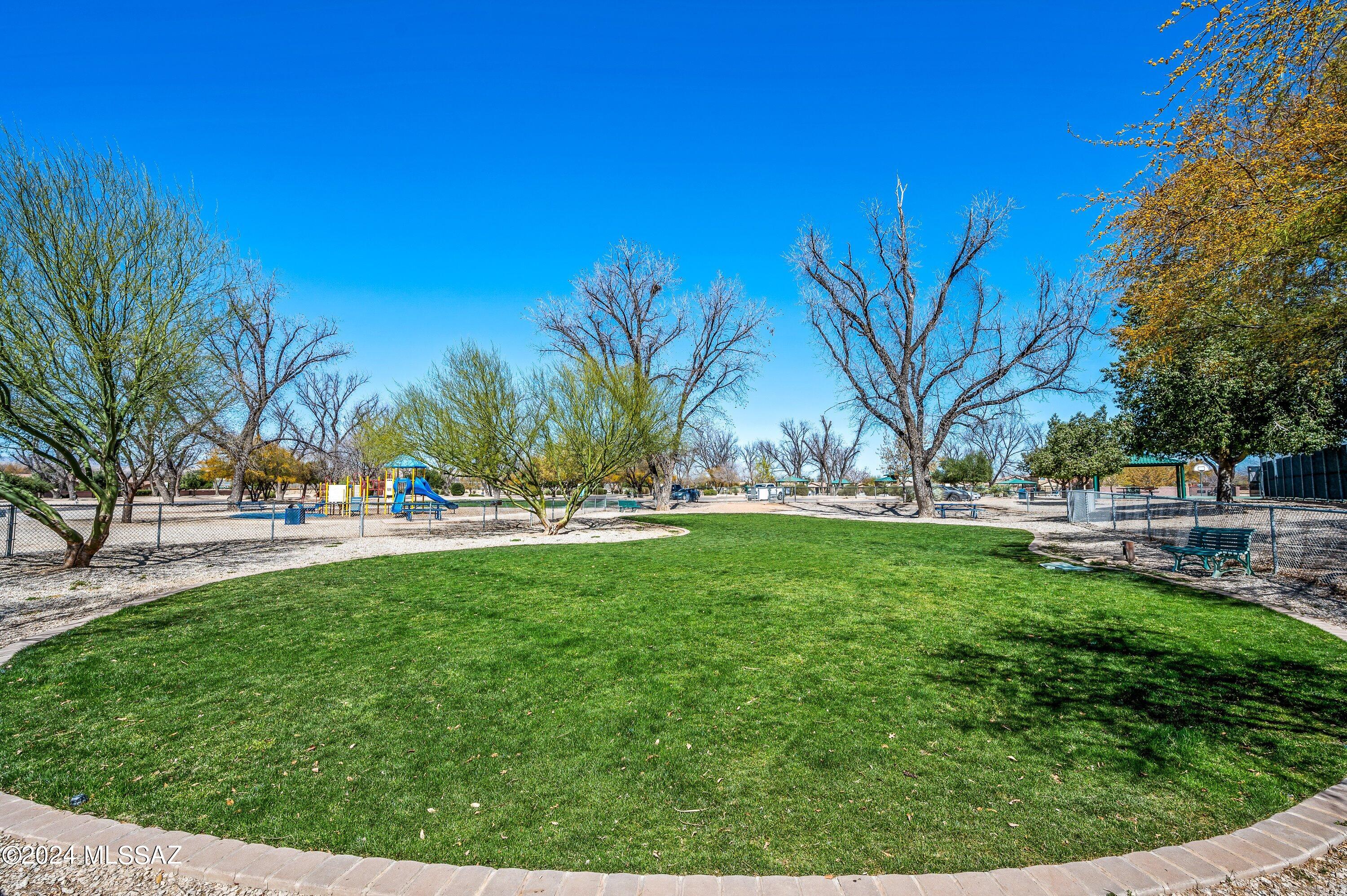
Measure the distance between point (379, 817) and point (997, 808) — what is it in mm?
3035

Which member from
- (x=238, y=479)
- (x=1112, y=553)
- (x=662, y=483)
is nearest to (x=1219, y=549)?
(x=1112, y=553)

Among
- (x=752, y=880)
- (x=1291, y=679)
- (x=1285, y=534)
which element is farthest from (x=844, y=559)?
(x=752, y=880)

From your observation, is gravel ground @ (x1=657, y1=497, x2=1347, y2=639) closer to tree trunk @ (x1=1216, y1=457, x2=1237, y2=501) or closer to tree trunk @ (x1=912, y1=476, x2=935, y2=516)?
tree trunk @ (x1=912, y1=476, x2=935, y2=516)

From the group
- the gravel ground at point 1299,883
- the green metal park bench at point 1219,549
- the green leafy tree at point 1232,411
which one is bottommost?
the gravel ground at point 1299,883

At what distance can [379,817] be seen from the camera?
3.01 m

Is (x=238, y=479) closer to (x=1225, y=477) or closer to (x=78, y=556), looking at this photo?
(x=78, y=556)

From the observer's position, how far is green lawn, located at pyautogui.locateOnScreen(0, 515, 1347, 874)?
2.90 metres

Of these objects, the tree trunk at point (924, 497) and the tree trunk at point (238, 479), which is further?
the tree trunk at point (238, 479)

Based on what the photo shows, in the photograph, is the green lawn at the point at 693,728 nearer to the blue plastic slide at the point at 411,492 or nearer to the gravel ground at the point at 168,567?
the gravel ground at the point at 168,567

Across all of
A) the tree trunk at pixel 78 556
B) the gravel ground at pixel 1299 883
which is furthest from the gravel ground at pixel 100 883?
the tree trunk at pixel 78 556

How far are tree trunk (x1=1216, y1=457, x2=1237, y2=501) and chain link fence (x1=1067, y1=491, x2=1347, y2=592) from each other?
17.2ft

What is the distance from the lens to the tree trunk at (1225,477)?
23.8m

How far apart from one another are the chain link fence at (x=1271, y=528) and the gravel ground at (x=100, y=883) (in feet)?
40.5

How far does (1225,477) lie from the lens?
24.7 meters
